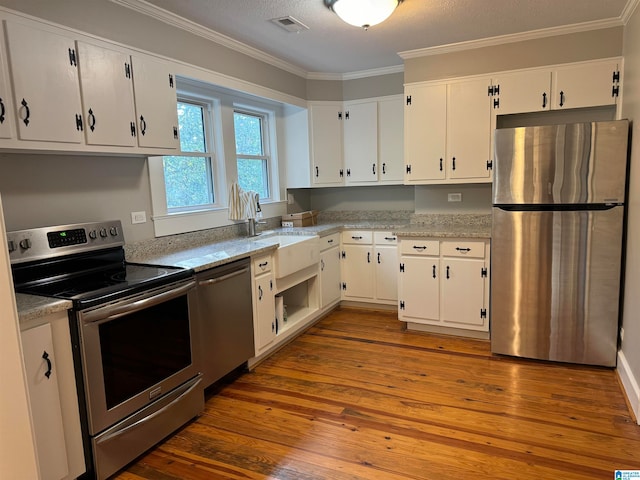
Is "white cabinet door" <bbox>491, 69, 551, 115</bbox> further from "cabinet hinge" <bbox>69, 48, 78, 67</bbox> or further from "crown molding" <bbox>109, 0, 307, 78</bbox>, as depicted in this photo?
"cabinet hinge" <bbox>69, 48, 78, 67</bbox>

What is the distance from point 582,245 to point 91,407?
3.16 metres

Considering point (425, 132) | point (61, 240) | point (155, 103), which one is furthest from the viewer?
point (425, 132)

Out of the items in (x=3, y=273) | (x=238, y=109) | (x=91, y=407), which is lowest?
(x=91, y=407)

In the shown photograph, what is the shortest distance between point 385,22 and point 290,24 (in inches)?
27.4

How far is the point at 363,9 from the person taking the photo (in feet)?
8.48

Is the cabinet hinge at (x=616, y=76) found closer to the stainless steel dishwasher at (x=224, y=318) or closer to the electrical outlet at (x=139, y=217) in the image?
the stainless steel dishwasher at (x=224, y=318)

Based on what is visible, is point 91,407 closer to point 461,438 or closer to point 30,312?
point 30,312

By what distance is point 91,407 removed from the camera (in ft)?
6.36

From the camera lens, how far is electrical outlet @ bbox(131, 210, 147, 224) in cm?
293

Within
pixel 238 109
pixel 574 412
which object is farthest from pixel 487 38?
pixel 574 412

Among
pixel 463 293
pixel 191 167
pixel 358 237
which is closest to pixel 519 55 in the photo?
pixel 463 293

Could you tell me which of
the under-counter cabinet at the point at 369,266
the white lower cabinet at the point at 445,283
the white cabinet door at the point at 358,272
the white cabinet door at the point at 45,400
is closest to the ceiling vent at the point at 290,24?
the white lower cabinet at the point at 445,283

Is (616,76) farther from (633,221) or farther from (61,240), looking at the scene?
(61,240)

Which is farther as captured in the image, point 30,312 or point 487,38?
point 487,38
